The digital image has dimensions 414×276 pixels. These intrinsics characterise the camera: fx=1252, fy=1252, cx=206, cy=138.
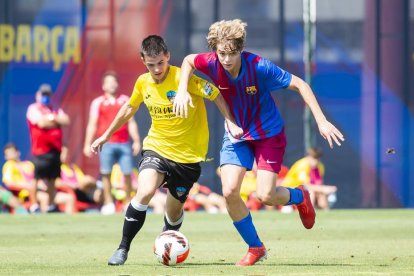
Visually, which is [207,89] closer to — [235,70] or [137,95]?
[235,70]

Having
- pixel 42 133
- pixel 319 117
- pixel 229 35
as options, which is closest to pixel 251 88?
pixel 229 35

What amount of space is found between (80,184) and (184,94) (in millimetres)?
11910

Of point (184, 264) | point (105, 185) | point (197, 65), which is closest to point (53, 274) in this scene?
point (184, 264)

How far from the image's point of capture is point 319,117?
9.62 meters

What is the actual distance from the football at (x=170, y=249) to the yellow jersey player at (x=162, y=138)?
0.94 ft

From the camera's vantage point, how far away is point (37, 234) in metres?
15.0

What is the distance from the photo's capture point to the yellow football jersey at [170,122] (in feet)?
34.6

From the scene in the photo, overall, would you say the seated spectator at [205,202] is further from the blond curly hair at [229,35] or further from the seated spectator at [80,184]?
the blond curly hair at [229,35]

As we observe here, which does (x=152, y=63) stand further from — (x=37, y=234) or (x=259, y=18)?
(x=259, y=18)

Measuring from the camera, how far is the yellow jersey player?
33.8 ft

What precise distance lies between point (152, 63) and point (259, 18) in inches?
513

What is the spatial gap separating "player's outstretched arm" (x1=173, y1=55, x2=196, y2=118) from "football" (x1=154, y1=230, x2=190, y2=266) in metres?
1.09

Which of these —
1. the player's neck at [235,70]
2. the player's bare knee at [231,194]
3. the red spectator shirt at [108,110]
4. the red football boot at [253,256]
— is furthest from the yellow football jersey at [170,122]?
the red spectator shirt at [108,110]

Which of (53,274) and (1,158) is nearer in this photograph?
(53,274)
